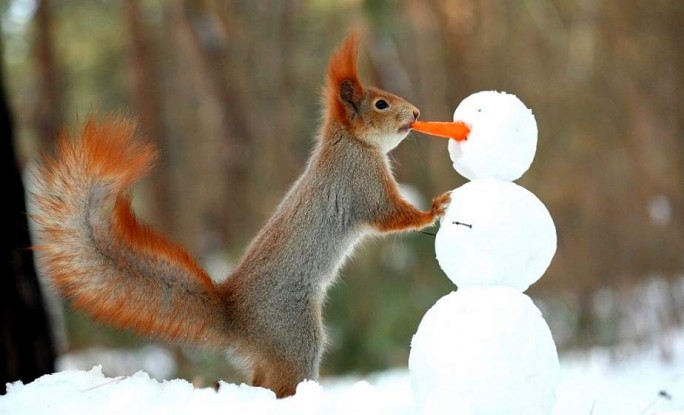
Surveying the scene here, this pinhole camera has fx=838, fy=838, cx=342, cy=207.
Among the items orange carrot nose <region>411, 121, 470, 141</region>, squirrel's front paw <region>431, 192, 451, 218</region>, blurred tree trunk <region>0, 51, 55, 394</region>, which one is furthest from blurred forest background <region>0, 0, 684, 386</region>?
orange carrot nose <region>411, 121, 470, 141</region>

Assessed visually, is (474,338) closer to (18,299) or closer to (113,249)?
(113,249)

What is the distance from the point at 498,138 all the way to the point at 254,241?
2.49ft

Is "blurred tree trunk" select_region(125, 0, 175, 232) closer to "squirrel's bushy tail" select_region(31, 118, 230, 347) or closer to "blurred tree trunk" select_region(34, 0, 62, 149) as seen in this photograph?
"blurred tree trunk" select_region(34, 0, 62, 149)

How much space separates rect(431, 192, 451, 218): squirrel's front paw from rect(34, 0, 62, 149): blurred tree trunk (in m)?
4.79

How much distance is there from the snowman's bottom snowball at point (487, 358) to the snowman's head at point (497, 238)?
41 mm

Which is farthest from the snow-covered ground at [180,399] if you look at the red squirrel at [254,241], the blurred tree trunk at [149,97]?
the blurred tree trunk at [149,97]

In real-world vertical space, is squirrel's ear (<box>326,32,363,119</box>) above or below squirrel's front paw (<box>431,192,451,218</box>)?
above

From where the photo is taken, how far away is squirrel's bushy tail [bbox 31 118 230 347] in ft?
6.02

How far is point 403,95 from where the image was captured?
6.12 metres

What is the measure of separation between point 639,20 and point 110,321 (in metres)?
3.72

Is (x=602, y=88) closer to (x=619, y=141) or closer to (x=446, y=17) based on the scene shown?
(x=619, y=141)

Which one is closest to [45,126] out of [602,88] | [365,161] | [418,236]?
[418,236]

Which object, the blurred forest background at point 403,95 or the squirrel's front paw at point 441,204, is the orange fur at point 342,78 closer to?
the squirrel's front paw at point 441,204

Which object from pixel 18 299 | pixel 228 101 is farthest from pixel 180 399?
pixel 228 101
